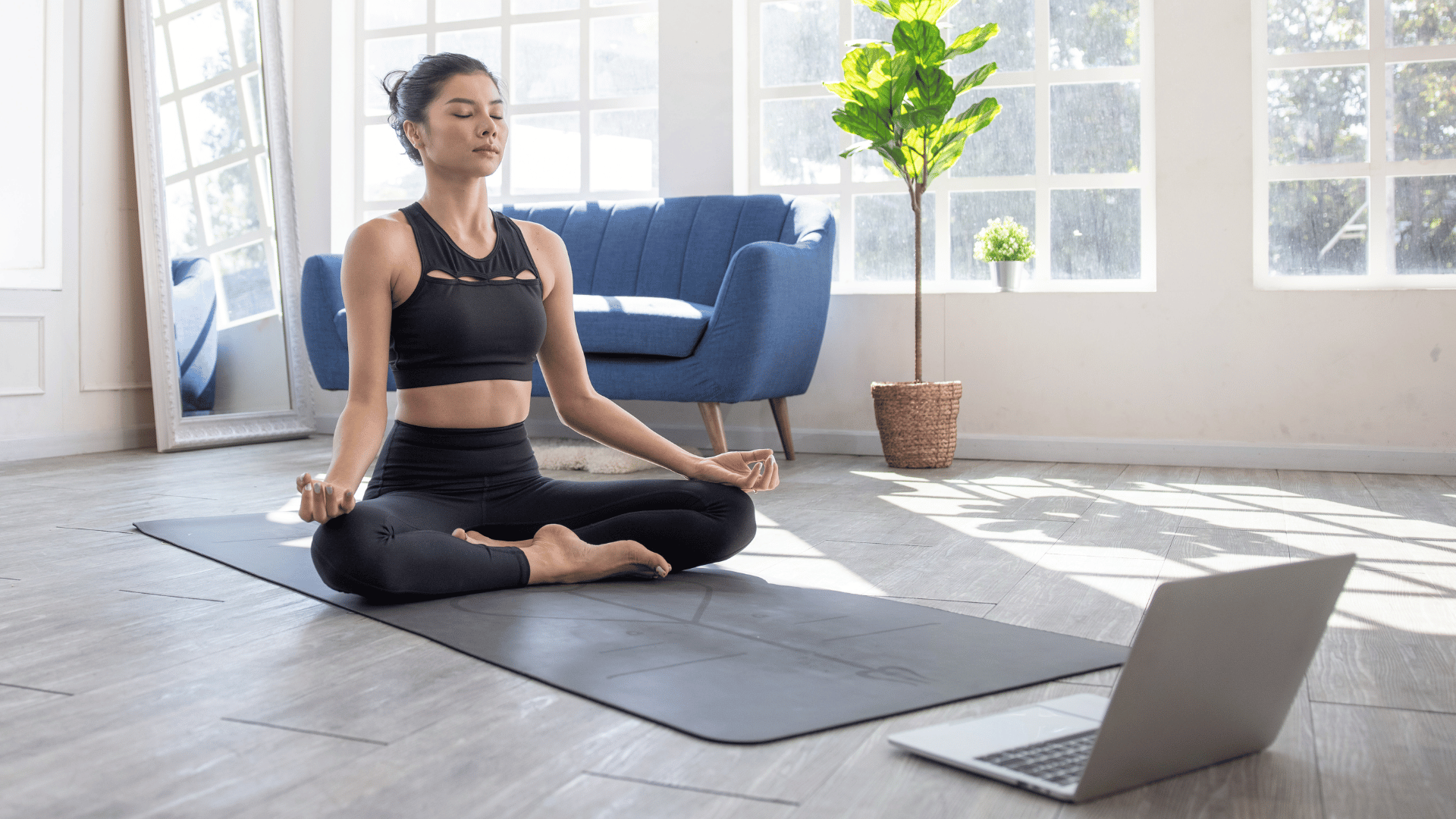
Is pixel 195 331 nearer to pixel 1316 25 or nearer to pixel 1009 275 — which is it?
pixel 1009 275

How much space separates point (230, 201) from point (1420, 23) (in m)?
4.47

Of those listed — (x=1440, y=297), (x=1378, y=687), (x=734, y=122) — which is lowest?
(x=1378, y=687)

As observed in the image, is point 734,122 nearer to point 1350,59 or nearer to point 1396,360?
point 1350,59

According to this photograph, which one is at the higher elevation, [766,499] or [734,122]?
[734,122]

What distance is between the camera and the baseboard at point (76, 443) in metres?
4.09

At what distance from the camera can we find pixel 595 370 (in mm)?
3912

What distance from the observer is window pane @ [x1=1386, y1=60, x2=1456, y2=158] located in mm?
3758

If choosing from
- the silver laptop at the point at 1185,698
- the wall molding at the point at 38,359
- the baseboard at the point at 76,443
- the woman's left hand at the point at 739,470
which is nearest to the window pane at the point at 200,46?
the wall molding at the point at 38,359

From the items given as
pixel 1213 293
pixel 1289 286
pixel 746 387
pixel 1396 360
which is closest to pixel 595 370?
pixel 746 387

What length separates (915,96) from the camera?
3762 millimetres

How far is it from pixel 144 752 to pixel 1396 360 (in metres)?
3.75

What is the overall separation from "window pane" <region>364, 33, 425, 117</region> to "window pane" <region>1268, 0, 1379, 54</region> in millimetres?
3547

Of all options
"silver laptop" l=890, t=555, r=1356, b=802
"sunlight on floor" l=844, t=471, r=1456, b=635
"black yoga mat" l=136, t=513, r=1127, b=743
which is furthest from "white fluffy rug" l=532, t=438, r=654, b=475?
"silver laptop" l=890, t=555, r=1356, b=802

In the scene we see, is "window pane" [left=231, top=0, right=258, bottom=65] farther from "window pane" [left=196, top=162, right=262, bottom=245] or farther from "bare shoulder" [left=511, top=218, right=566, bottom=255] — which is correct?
"bare shoulder" [left=511, top=218, right=566, bottom=255]
